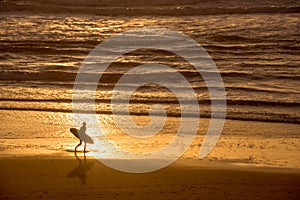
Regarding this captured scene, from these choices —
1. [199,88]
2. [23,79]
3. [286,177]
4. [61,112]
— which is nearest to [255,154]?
[286,177]

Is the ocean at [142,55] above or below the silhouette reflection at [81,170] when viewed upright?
above

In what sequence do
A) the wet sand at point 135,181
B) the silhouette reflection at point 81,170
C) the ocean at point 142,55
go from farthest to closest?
1. the ocean at point 142,55
2. the silhouette reflection at point 81,170
3. the wet sand at point 135,181

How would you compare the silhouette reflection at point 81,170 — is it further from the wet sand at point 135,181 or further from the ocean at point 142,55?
the ocean at point 142,55

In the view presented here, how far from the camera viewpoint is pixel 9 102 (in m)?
14.4

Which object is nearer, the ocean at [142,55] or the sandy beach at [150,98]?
the sandy beach at [150,98]

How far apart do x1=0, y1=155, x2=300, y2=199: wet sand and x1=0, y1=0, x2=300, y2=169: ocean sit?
1394 mm

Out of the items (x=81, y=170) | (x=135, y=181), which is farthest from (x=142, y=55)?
(x=135, y=181)

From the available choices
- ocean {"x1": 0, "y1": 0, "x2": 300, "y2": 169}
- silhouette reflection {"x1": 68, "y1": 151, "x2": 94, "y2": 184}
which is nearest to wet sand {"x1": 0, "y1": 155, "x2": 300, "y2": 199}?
silhouette reflection {"x1": 68, "y1": 151, "x2": 94, "y2": 184}

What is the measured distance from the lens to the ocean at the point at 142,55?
1381cm

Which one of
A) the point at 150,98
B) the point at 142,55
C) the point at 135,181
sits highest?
the point at 142,55

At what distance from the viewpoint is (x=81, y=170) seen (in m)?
9.29

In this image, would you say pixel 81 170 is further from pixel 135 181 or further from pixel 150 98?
pixel 150 98

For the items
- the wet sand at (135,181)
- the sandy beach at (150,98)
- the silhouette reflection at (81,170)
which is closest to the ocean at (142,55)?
the sandy beach at (150,98)

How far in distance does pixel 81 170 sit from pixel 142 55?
10864mm
